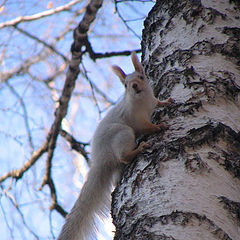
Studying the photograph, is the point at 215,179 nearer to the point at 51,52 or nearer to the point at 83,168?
the point at 83,168

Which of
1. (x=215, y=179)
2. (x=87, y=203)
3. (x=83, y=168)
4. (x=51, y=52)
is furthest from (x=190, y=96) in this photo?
(x=51, y=52)

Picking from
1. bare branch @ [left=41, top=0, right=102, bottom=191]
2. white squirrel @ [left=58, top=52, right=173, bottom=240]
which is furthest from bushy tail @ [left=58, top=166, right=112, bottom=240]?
bare branch @ [left=41, top=0, right=102, bottom=191]

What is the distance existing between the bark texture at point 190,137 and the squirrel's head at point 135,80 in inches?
12.2

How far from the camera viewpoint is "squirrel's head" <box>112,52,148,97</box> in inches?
87.9

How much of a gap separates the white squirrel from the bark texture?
137 mm

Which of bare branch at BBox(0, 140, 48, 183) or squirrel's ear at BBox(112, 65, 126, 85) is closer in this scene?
squirrel's ear at BBox(112, 65, 126, 85)

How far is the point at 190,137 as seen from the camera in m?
1.29

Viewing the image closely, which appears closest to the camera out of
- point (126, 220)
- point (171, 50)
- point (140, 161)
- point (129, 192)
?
point (126, 220)

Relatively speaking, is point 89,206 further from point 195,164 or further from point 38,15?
point 38,15

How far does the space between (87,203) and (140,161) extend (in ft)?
1.95

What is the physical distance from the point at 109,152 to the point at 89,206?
0.99ft

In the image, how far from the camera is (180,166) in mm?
1191

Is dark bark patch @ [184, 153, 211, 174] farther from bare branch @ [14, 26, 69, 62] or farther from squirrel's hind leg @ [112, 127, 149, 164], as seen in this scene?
bare branch @ [14, 26, 69, 62]

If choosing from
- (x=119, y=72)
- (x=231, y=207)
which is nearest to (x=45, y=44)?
(x=119, y=72)
